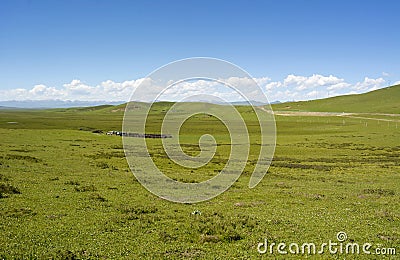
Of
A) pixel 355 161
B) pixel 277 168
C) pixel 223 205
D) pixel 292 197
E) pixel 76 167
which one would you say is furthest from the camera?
pixel 355 161

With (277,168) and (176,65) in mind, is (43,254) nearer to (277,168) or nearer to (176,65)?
(176,65)

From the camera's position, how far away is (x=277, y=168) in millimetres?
48375

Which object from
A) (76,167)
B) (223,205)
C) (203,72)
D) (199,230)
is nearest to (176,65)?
(203,72)

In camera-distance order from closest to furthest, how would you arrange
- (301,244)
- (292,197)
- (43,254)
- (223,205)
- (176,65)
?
1. (43,254)
2. (301,244)
3. (176,65)
4. (223,205)
5. (292,197)

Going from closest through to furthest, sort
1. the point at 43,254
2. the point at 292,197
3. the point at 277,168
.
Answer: the point at 43,254 < the point at 292,197 < the point at 277,168

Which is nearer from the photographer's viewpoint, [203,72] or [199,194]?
[203,72]

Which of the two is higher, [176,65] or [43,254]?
[176,65]

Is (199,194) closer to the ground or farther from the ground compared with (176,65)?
closer to the ground

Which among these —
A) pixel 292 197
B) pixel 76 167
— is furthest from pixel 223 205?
pixel 76 167

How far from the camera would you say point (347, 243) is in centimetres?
1703

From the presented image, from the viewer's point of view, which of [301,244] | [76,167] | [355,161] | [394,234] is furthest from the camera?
[355,161]

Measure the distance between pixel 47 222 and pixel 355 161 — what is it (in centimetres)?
4960

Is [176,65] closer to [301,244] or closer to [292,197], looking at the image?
[301,244]

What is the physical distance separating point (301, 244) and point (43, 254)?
12.1 m
